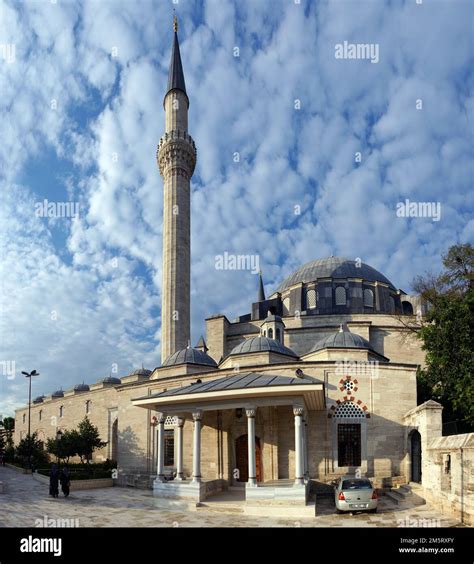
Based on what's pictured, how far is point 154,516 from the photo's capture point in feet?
44.9

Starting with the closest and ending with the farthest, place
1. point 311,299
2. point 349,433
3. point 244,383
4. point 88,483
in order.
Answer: point 244,383 < point 349,433 < point 88,483 < point 311,299

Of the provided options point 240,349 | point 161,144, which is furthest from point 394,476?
point 161,144

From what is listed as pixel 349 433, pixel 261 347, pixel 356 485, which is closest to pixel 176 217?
pixel 261 347

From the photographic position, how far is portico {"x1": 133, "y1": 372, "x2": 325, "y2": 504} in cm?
1447

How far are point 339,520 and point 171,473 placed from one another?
1025cm

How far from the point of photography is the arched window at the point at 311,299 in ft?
107

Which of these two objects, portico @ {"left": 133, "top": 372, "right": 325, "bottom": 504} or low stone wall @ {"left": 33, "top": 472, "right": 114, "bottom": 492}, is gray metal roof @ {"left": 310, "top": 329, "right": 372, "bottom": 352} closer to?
portico @ {"left": 133, "top": 372, "right": 325, "bottom": 504}

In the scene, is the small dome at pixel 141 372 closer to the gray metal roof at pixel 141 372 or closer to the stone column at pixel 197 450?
the gray metal roof at pixel 141 372

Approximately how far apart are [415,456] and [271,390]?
A: 741 cm

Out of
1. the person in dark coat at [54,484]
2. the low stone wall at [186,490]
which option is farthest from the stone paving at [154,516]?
the low stone wall at [186,490]

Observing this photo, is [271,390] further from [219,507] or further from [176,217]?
[176,217]

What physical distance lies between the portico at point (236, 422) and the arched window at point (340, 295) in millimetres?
14666
